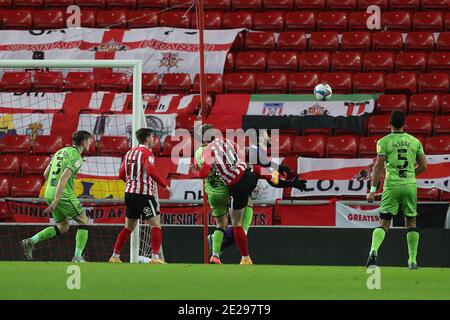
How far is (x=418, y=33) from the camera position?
20469 millimetres

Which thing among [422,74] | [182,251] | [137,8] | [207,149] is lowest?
[182,251]

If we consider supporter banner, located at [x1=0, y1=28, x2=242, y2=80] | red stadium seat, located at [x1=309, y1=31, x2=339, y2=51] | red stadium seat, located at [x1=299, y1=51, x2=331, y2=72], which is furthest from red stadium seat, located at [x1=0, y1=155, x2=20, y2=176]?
red stadium seat, located at [x1=309, y1=31, x2=339, y2=51]

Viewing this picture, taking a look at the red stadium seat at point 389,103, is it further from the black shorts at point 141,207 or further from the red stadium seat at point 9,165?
the black shorts at point 141,207

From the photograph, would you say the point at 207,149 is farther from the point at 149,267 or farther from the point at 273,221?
the point at 273,221

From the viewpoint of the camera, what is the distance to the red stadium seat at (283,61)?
2023 centimetres

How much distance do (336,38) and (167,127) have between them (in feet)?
13.2

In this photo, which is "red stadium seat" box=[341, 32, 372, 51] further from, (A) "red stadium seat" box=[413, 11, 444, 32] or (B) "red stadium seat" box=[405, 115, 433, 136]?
(B) "red stadium seat" box=[405, 115, 433, 136]

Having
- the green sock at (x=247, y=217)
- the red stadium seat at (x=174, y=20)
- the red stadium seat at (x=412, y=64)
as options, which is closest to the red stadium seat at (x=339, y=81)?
the red stadium seat at (x=412, y=64)

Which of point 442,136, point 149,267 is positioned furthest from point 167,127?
point 149,267

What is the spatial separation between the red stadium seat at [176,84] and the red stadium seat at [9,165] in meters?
3.06

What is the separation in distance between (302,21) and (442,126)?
4120mm

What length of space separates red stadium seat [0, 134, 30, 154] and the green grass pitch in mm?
6956

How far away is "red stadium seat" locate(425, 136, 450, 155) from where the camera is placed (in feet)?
57.4

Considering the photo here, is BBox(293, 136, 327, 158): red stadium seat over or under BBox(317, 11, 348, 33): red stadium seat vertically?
under
